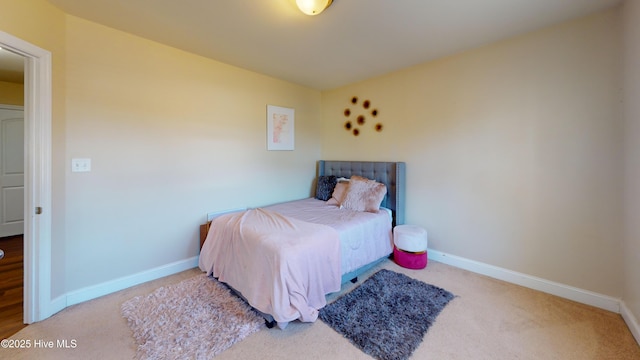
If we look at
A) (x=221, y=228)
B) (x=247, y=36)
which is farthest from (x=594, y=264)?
(x=247, y=36)

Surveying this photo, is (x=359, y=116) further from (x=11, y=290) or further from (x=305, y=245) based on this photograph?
(x=11, y=290)

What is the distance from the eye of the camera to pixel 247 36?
2.34 m

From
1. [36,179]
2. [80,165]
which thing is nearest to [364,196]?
[80,165]

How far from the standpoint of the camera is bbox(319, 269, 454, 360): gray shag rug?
164cm

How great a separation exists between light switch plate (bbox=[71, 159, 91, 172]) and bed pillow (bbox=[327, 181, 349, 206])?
8.63 ft

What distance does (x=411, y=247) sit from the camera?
2.73 m

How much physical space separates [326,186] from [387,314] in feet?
6.92

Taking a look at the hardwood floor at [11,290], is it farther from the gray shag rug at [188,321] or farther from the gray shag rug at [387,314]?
the gray shag rug at [387,314]

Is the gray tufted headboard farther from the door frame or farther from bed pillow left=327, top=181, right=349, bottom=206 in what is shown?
the door frame

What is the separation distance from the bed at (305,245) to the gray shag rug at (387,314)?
0.18m

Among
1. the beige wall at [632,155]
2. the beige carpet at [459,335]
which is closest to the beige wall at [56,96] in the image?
the beige carpet at [459,335]

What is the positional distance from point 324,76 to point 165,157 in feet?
7.74

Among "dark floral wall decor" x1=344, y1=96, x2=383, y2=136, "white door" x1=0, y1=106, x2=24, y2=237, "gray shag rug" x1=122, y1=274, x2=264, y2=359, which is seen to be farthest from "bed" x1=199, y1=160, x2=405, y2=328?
"white door" x1=0, y1=106, x2=24, y2=237

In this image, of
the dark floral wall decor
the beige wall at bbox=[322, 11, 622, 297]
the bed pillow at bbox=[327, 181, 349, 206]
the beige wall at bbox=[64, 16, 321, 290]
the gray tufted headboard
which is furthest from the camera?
the dark floral wall decor
